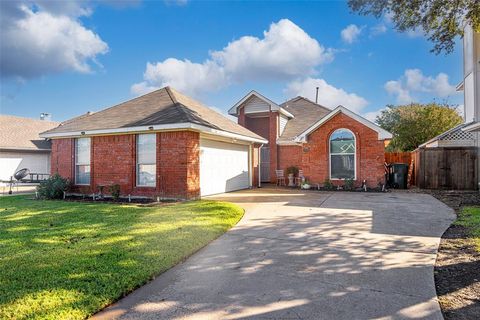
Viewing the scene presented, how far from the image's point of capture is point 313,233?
6586 mm

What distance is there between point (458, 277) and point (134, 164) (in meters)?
11.0

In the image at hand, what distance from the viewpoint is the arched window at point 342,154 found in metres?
15.9

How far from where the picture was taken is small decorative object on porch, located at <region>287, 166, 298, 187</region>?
18812mm

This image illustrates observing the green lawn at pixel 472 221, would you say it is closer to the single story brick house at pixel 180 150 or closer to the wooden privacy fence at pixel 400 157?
the single story brick house at pixel 180 150

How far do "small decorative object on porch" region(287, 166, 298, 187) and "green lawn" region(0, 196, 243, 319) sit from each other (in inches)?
389

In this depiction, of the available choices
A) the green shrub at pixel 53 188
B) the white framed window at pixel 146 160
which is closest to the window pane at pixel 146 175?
the white framed window at pixel 146 160

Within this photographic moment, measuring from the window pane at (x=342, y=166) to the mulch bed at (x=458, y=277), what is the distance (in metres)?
9.45

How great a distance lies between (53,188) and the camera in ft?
41.7

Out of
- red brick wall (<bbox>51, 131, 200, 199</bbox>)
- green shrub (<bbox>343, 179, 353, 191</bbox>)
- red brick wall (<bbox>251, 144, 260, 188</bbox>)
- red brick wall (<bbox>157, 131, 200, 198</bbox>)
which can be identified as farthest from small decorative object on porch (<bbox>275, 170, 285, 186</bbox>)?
red brick wall (<bbox>157, 131, 200, 198</bbox>)

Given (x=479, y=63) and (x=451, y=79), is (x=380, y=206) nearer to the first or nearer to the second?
(x=479, y=63)

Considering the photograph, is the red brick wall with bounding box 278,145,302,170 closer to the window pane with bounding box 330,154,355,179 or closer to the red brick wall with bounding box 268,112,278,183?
the red brick wall with bounding box 268,112,278,183

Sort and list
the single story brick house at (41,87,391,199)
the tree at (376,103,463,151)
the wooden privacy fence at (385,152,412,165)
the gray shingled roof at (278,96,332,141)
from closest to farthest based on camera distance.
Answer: the single story brick house at (41,87,391,199) → the wooden privacy fence at (385,152,412,165) → the gray shingled roof at (278,96,332,141) → the tree at (376,103,463,151)

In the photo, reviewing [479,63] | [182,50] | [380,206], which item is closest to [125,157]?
[182,50]

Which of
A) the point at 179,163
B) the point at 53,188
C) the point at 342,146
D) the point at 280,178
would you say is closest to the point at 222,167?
the point at 179,163
